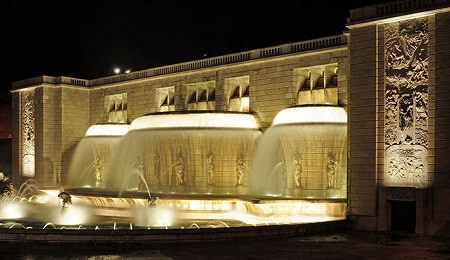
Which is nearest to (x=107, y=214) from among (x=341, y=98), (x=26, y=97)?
(x=341, y=98)

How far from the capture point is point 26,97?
127 feet

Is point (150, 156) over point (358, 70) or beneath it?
beneath

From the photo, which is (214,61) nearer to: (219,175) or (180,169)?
(180,169)

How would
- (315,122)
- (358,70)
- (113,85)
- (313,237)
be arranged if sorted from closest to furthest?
(313,237) → (358,70) → (315,122) → (113,85)

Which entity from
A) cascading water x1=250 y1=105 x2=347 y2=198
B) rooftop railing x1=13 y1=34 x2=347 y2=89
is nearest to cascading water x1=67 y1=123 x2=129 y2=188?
rooftop railing x1=13 y1=34 x2=347 y2=89

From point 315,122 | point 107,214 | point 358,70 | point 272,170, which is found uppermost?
point 358,70

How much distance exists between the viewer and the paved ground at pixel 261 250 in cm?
1341

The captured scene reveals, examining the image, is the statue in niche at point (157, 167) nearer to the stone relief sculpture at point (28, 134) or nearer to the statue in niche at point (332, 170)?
the statue in niche at point (332, 170)

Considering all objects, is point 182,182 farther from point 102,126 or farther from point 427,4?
point 427,4

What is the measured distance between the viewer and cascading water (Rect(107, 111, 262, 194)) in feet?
85.5

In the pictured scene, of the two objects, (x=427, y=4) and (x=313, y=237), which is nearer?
(x=313, y=237)

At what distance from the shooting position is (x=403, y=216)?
762 inches

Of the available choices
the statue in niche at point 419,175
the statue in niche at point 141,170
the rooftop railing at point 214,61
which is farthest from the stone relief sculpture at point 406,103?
the statue in niche at point 141,170

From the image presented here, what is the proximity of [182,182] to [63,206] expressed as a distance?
6.46 metres
